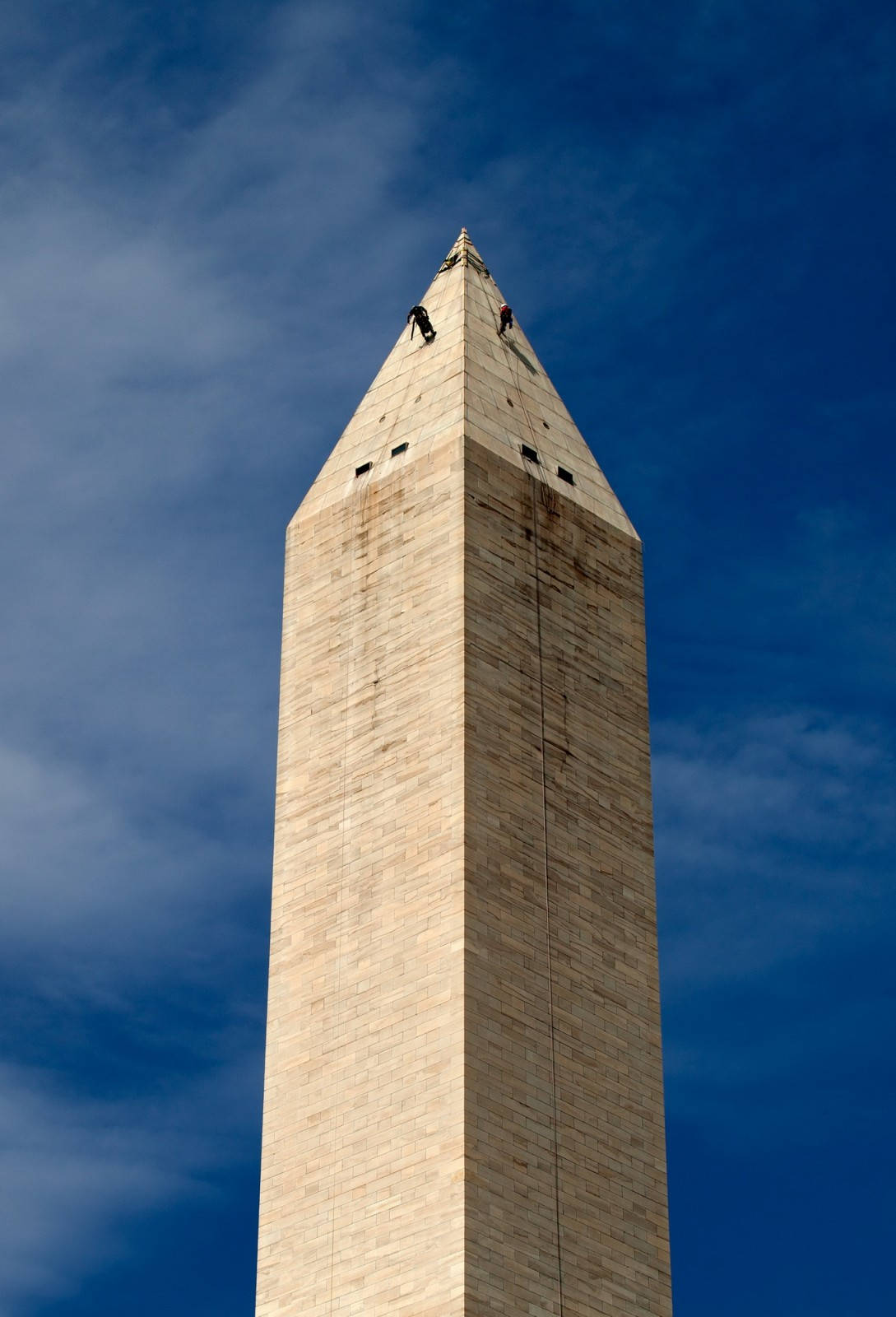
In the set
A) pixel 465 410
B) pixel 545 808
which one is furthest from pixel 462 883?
pixel 465 410

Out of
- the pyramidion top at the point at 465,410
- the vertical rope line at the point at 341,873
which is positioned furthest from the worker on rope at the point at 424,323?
the vertical rope line at the point at 341,873

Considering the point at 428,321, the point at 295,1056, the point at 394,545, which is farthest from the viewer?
the point at 428,321

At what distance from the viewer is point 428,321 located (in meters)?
47.1

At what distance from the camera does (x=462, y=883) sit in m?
38.8

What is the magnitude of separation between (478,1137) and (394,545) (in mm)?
10610

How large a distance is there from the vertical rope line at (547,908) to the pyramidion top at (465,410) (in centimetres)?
127

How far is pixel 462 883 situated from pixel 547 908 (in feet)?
5.98

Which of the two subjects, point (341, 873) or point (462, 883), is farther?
point (341, 873)

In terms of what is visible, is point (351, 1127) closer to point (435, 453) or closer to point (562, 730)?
point (562, 730)

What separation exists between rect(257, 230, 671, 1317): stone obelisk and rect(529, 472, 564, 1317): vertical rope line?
0.17ft

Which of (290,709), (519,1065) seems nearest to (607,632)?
(290,709)

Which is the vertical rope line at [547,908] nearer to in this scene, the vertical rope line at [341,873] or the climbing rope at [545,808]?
the climbing rope at [545,808]

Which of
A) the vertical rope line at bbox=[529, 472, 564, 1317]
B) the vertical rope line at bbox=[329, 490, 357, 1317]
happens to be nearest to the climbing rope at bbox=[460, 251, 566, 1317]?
the vertical rope line at bbox=[529, 472, 564, 1317]

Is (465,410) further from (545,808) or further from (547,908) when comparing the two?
(547,908)
